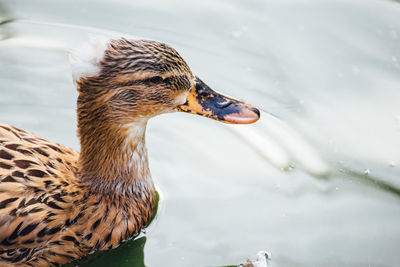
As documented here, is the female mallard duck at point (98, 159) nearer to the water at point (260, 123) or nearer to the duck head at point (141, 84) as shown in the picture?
the duck head at point (141, 84)

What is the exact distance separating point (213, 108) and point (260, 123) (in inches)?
53.7

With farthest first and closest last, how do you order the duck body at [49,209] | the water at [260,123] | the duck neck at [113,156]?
1. the water at [260,123]
2. the duck neck at [113,156]
3. the duck body at [49,209]

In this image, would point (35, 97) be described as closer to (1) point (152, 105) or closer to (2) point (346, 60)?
(1) point (152, 105)

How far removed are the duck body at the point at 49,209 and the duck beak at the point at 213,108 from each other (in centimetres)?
74

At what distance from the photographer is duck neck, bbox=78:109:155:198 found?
364 cm

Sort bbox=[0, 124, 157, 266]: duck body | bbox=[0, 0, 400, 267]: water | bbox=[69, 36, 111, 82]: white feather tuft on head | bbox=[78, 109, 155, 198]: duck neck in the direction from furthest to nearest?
bbox=[0, 0, 400, 267]: water, bbox=[78, 109, 155, 198]: duck neck, bbox=[0, 124, 157, 266]: duck body, bbox=[69, 36, 111, 82]: white feather tuft on head

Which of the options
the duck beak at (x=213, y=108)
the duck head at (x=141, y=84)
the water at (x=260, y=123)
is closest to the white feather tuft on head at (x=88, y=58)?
the duck head at (x=141, y=84)

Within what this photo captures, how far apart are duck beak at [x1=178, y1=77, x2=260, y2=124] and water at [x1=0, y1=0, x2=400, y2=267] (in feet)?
2.73

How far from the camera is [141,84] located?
11.5 ft

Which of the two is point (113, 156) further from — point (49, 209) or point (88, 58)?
point (88, 58)

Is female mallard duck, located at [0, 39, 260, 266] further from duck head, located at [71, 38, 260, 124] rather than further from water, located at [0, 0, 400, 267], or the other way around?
water, located at [0, 0, 400, 267]

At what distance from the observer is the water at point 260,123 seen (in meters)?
4.07

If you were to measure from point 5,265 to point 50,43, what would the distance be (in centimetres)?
257

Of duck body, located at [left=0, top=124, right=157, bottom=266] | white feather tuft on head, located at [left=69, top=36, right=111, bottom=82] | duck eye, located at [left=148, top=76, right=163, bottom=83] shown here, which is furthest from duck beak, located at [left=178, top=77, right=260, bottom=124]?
duck body, located at [left=0, top=124, right=157, bottom=266]
